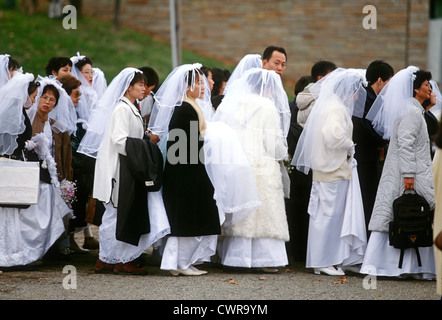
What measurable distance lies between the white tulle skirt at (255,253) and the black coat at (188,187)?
350 mm

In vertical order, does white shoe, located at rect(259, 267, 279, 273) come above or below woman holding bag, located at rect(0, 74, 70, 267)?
below

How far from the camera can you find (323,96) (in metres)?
7.53

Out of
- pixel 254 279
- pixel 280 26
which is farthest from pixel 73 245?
pixel 280 26

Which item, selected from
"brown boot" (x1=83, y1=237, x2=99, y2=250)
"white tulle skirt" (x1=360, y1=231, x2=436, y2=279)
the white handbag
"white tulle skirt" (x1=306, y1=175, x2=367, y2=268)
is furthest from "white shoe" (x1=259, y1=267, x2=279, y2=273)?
"brown boot" (x1=83, y1=237, x2=99, y2=250)

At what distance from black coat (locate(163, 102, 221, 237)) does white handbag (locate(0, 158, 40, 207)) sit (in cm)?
Result: 133

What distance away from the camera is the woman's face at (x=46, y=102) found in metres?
7.69

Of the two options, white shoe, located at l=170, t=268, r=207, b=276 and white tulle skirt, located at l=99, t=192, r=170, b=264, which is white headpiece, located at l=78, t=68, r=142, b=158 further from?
white shoe, located at l=170, t=268, r=207, b=276

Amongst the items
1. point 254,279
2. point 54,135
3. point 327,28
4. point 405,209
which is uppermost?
point 327,28

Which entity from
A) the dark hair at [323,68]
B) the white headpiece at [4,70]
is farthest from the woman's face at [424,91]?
the white headpiece at [4,70]

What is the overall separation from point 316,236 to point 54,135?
3069 millimetres

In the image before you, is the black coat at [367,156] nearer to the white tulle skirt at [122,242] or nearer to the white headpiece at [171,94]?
the white headpiece at [171,94]

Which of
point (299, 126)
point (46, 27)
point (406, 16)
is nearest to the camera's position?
point (299, 126)

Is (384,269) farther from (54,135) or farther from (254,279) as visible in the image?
(54,135)

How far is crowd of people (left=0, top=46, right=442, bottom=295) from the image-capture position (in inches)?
283
